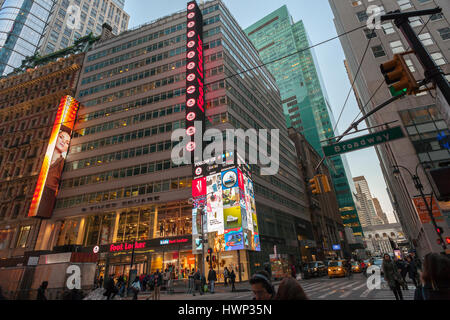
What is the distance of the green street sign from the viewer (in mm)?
10203

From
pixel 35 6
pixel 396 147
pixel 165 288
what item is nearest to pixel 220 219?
pixel 165 288

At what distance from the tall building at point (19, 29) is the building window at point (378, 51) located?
466 ft

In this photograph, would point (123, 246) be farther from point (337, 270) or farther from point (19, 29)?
point (19, 29)

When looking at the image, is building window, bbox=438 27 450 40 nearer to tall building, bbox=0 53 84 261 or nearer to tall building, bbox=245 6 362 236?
tall building, bbox=0 53 84 261

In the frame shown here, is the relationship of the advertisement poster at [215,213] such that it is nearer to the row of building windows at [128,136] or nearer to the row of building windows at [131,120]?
the row of building windows at [128,136]

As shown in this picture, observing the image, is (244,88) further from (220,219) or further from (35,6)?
(35,6)

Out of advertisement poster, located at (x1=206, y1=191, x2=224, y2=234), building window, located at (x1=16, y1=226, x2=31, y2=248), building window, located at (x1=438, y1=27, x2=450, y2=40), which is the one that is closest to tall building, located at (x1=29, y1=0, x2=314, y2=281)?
advertisement poster, located at (x1=206, y1=191, x2=224, y2=234)

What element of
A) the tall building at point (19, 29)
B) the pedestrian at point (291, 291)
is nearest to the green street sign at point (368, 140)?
the pedestrian at point (291, 291)

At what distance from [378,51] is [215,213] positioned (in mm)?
34675

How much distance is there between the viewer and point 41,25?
124875 mm

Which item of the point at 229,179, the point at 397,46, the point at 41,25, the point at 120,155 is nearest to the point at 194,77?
the point at 229,179

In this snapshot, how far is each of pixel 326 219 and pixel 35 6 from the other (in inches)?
6868

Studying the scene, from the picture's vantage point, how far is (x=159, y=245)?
33719 millimetres

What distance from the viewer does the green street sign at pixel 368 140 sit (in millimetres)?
10203
